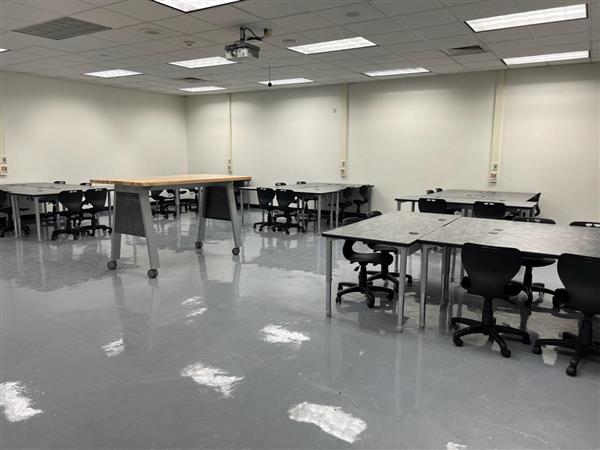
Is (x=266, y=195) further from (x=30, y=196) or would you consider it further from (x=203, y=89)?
(x=203, y=89)

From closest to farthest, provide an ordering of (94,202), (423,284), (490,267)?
(490,267), (423,284), (94,202)

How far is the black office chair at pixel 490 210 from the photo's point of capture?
6102 millimetres

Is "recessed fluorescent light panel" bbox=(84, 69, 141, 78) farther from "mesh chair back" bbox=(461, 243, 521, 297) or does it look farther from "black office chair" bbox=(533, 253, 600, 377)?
"black office chair" bbox=(533, 253, 600, 377)

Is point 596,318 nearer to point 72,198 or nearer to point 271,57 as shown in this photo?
point 271,57

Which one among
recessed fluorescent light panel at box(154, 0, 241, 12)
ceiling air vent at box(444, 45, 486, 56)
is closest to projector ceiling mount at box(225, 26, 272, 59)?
recessed fluorescent light panel at box(154, 0, 241, 12)

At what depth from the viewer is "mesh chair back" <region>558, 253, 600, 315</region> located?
2.86 meters

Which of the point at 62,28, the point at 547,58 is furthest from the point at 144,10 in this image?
the point at 547,58

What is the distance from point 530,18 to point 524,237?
2.99 m

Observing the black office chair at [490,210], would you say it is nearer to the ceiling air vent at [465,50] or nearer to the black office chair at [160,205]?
the ceiling air vent at [465,50]

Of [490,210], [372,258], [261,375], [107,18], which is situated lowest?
[261,375]

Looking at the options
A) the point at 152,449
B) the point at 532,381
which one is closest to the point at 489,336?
the point at 532,381

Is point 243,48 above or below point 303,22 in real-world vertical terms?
below

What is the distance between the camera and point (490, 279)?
3252mm

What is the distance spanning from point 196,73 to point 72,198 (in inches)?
136
